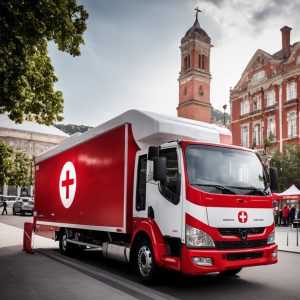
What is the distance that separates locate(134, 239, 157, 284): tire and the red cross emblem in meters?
1.73

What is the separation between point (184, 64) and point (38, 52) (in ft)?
173

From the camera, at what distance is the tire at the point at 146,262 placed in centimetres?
726

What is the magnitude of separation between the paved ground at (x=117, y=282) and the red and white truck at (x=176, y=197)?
466mm

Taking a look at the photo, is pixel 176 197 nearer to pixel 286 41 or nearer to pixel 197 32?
pixel 286 41

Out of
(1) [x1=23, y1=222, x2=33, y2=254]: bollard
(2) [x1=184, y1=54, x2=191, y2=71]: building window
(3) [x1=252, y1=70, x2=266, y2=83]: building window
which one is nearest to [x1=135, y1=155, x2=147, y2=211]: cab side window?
(1) [x1=23, y1=222, x2=33, y2=254]: bollard

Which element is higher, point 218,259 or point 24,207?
point 218,259

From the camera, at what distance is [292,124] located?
1661 inches

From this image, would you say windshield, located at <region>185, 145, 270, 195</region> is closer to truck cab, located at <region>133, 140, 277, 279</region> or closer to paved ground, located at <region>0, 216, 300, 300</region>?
truck cab, located at <region>133, 140, 277, 279</region>

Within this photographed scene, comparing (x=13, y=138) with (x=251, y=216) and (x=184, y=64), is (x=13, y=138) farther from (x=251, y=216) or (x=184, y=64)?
(x=251, y=216)

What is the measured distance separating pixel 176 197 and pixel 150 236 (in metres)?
0.92

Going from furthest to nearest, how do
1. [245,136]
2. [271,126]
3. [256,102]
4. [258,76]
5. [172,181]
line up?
[245,136]
[258,76]
[256,102]
[271,126]
[172,181]

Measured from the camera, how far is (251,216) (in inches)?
281

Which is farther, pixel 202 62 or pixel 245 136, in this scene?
pixel 202 62

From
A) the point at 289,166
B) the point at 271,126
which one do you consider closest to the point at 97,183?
the point at 289,166
